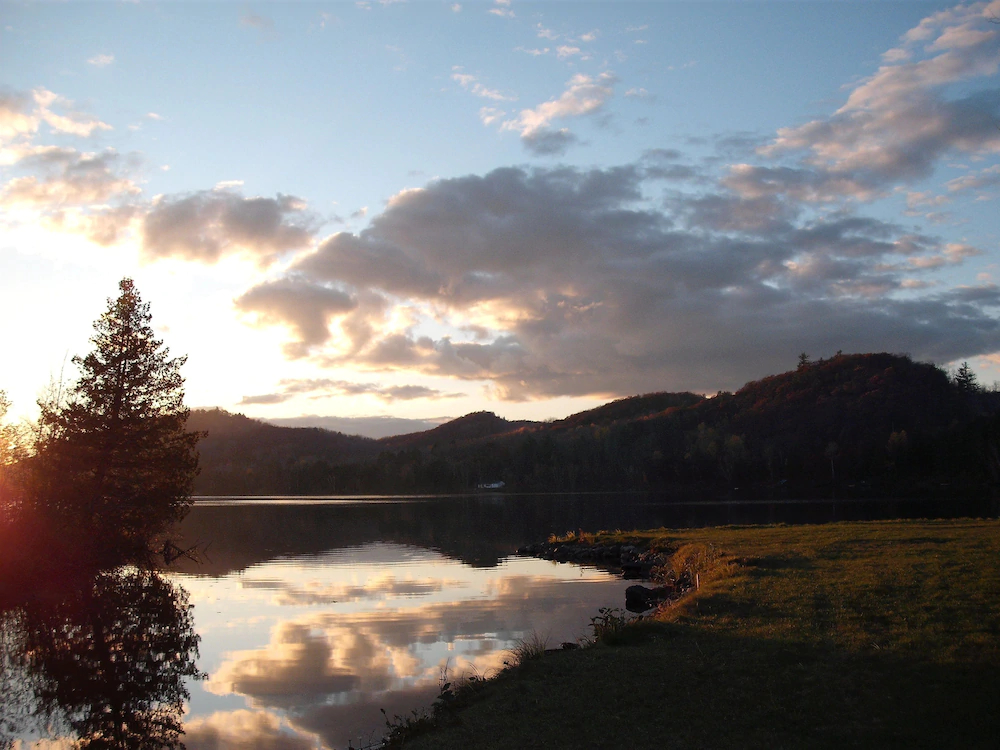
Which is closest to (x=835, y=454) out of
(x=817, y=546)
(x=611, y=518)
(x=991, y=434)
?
(x=991, y=434)

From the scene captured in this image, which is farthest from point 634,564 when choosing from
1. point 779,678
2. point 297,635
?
point 779,678

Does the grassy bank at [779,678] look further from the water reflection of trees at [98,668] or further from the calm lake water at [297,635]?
the water reflection of trees at [98,668]

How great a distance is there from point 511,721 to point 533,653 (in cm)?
462

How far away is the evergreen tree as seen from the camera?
33156 millimetres

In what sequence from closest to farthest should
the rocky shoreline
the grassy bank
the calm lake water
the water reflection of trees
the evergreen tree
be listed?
the grassy bank, the water reflection of trees, the calm lake water, the rocky shoreline, the evergreen tree

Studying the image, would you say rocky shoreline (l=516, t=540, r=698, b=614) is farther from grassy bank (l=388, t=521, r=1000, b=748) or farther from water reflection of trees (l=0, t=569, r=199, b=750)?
water reflection of trees (l=0, t=569, r=199, b=750)

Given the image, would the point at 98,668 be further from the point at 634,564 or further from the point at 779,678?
the point at 634,564

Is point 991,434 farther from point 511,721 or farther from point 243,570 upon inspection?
point 511,721

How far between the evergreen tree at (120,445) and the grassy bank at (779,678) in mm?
26884

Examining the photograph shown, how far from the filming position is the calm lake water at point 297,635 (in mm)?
15148

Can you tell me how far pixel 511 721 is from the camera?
11.3 metres

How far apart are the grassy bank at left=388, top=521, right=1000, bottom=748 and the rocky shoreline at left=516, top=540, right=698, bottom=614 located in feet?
19.7

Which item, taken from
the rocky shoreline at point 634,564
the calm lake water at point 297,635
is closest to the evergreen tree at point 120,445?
the calm lake water at point 297,635

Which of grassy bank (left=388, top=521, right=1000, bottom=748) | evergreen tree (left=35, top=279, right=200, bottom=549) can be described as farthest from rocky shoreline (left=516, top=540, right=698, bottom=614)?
evergreen tree (left=35, top=279, right=200, bottom=549)
